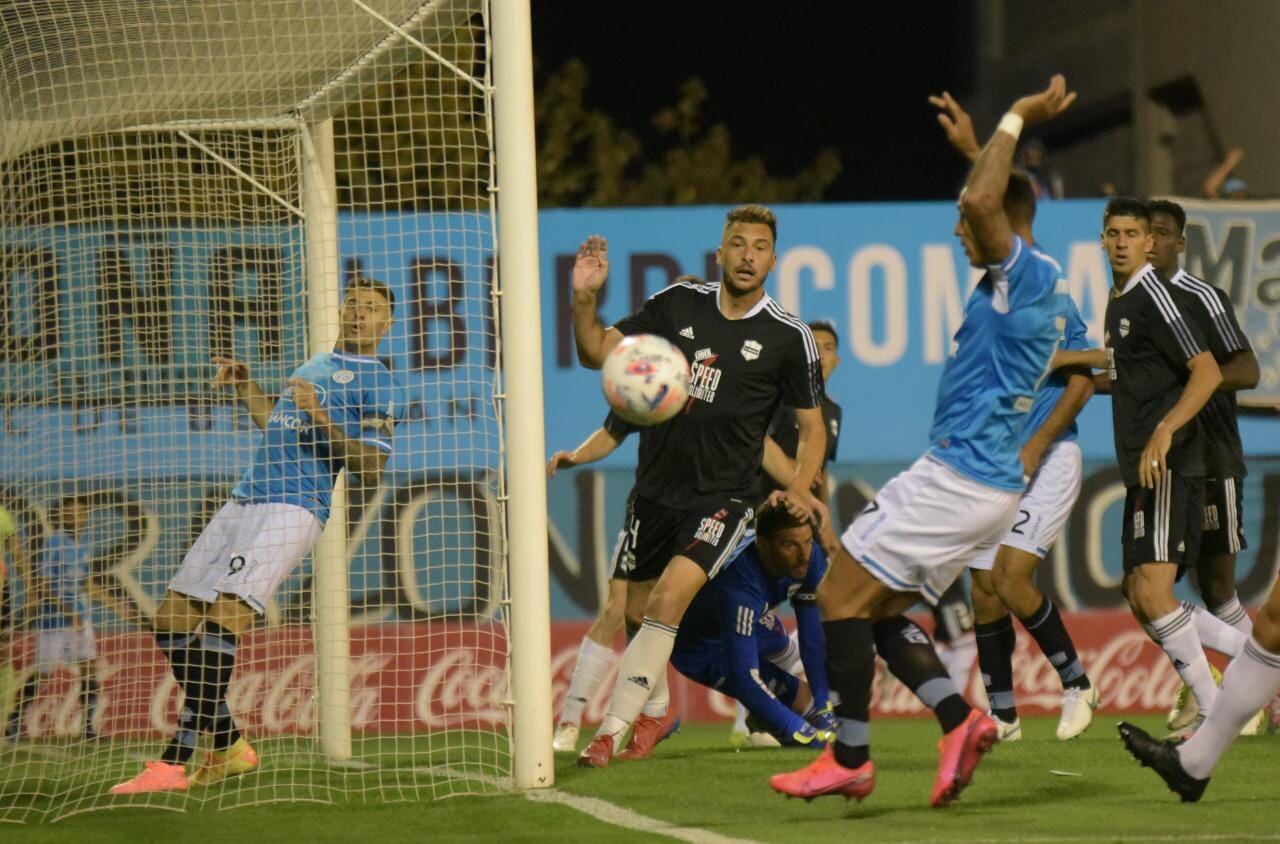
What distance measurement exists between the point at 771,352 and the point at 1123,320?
1541mm

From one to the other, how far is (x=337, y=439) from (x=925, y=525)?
7.93ft

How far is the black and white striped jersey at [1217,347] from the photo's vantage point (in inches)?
323

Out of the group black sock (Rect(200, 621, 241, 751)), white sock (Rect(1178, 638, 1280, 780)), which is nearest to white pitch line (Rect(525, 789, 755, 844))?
black sock (Rect(200, 621, 241, 751))

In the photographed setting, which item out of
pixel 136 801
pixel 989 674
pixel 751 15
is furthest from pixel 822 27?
pixel 136 801

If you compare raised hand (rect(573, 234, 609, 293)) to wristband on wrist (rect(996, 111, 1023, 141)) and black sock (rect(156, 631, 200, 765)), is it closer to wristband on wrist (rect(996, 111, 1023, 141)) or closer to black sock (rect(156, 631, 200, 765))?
wristband on wrist (rect(996, 111, 1023, 141))

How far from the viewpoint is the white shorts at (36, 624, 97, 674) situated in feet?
29.2

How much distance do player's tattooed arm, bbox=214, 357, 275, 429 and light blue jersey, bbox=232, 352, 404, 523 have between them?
218 mm

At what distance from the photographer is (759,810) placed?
21.8 ft

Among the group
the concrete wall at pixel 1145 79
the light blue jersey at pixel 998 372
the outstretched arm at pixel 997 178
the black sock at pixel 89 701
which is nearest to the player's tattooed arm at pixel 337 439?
the black sock at pixel 89 701

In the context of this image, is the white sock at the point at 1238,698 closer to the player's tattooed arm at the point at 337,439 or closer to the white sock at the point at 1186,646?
the white sock at the point at 1186,646

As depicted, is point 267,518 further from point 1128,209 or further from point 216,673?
point 1128,209

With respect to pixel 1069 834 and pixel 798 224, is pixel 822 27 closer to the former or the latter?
pixel 798 224

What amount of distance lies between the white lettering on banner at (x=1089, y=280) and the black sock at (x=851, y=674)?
6.96 meters

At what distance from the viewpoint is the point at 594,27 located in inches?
928
